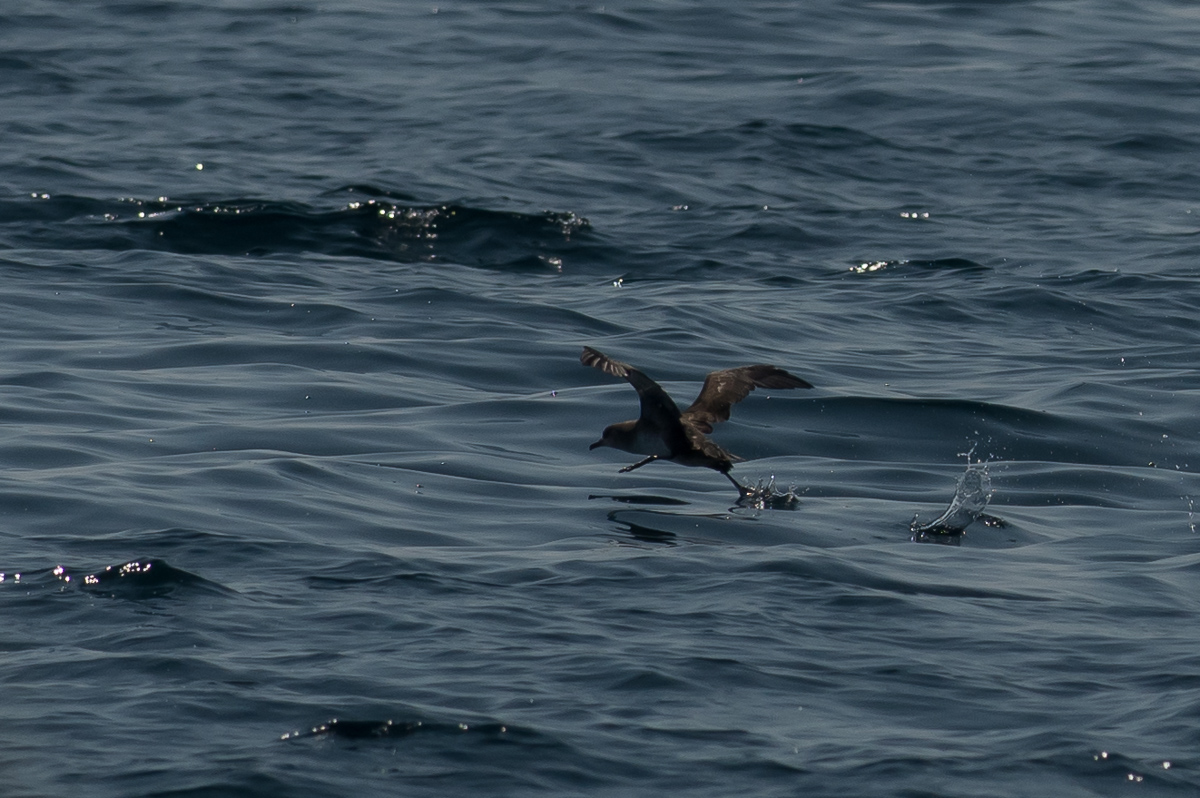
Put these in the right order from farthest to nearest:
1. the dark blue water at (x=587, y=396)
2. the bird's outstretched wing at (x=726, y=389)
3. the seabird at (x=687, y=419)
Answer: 1. the bird's outstretched wing at (x=726, y=389)
2. the seabird at (x=687, y=419)
3. the dark blue water at (x=587, y=396)

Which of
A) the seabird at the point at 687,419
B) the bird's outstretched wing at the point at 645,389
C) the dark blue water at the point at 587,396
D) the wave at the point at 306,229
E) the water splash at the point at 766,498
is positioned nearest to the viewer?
the dark blue water at the point at 587,396

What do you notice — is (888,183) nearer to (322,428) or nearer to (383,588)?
(322,428)

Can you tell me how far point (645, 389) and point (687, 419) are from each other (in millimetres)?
563

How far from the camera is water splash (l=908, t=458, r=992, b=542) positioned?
30.3ft

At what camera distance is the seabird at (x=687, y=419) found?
9.10 m

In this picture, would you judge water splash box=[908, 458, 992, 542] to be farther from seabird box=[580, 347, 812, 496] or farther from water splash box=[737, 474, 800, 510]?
seabird box=[580, 347, 812, 496]

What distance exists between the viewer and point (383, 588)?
7711mm

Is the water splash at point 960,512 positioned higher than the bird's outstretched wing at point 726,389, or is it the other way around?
the bird's outstretched wing at point 726,389

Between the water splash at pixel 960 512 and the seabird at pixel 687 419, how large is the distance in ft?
3.12

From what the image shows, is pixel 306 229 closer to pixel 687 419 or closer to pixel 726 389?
pixel 726 389

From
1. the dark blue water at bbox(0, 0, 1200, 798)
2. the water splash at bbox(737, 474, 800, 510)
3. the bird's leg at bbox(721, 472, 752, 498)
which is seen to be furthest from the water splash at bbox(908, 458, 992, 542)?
the bird's leg at bbox(721, 472, 752, 498)

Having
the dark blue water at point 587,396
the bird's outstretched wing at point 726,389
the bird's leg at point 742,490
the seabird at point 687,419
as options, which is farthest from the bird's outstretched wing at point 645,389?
the bird's leg at point 742,490

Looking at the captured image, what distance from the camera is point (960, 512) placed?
9406 millimetres

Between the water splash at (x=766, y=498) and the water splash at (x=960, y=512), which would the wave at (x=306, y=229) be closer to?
the water splash at (x=766, y=498)
